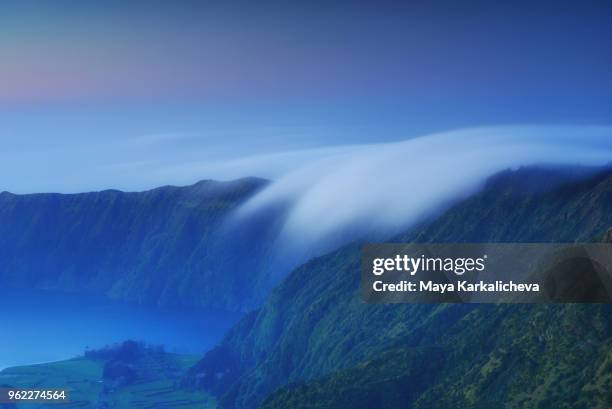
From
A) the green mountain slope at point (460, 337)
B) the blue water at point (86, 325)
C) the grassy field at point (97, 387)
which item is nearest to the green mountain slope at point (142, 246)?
the blue water at point (86, 325)

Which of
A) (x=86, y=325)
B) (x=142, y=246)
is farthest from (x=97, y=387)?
(x=142, y=246)

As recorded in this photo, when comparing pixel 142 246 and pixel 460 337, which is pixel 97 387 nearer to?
pixel 142 246

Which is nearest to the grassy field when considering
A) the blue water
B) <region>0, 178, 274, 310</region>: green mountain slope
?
the blue water

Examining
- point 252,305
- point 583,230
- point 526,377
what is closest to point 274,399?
point 252,305

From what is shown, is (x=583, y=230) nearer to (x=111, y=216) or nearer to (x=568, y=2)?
(x=568, y=2)

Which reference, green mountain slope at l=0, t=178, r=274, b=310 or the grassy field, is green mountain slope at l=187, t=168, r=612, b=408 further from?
green mountain slope at l=0, t=178, r=274, b=310

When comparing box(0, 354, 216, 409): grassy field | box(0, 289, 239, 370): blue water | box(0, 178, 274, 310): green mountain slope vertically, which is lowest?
box(0, 354, 216, 409): grassy field

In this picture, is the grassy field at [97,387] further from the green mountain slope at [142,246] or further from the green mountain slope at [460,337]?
the green mountain slope at [142,246]
